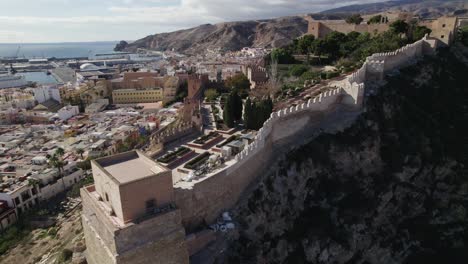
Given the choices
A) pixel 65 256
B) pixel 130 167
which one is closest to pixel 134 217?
pixel 130 167

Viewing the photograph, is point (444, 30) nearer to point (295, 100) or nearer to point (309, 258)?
point (295, 100)

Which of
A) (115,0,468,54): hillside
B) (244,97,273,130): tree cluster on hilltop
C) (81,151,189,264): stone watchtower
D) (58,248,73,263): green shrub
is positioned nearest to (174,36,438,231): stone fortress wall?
(81,151,189,264): stone watchtower

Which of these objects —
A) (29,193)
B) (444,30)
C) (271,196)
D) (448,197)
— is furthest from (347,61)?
(29,193)

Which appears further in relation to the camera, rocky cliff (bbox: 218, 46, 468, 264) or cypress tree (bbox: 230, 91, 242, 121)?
cypress tree (bbox: 230, 91, 242, 121)

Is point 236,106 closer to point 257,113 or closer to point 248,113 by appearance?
point 248,113

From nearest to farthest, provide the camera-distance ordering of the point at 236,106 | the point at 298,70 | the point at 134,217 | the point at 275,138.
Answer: the point at 134,217 < the point at 275,138 < the point at 236,106 < the point at 298,70

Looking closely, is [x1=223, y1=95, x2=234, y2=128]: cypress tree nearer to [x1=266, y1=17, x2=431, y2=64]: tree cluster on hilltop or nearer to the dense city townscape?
the dense city townscape
